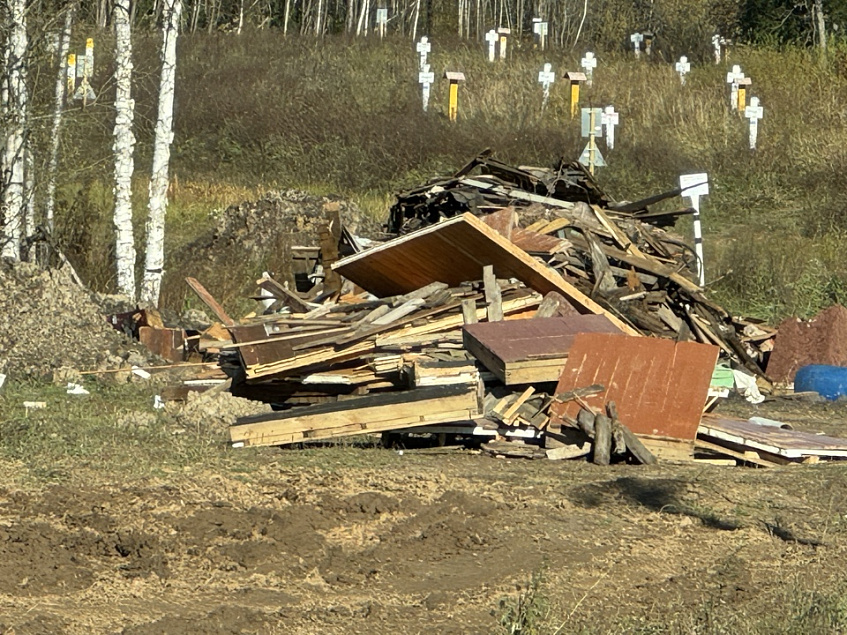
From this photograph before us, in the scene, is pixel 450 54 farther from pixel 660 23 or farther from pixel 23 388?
pixel 23 388

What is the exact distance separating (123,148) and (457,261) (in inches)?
217

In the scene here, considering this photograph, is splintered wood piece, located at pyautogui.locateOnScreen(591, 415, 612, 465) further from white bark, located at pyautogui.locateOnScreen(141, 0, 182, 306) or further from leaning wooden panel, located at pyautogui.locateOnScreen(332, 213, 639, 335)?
white bark, located at pyautogui.locateOnScreen(141, 0, 182, 306)

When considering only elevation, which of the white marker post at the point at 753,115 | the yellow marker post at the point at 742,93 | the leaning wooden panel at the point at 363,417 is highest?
the yellow marker post at the point at 742,93

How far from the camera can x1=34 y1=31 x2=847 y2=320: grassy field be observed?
18.4 metres

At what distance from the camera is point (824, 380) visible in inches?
500

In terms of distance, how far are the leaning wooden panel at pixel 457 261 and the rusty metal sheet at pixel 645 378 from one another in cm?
110

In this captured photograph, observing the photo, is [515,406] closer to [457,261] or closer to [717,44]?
[457,261]

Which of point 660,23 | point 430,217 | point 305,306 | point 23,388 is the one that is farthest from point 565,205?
point 660,23

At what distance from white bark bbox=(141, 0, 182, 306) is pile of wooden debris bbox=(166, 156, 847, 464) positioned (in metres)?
2.29

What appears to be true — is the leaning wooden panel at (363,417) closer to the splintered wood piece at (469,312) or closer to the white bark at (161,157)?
the splintered wood piece at (469,312)

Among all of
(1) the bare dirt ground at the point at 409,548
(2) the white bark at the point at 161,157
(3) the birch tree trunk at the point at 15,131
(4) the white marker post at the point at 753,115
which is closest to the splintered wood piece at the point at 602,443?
(1) the bare dirt ground at the point at 409,548

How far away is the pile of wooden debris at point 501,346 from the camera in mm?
9055

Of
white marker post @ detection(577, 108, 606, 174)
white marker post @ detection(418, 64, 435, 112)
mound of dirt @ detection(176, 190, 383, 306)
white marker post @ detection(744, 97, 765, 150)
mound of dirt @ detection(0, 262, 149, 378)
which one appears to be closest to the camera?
mound of dirt @ detection(0, 262, 149, 378)

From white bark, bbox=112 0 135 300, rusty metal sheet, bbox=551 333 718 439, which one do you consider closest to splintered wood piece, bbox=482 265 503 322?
rusty metal sheet, bbox=551 333 718 439
